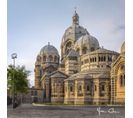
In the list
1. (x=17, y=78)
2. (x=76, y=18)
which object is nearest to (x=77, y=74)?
(x=17, y=78)

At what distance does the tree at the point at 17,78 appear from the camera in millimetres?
9359

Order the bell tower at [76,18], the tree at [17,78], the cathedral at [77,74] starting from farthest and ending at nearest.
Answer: the cathedral at [77,74]
the tree at [17,78]
the bell tower at [76,18]

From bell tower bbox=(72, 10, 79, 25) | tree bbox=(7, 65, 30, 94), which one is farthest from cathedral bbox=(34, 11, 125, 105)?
bell tower bbox=(72, 10, 79, 25)

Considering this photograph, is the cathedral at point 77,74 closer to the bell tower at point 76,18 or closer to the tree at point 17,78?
the tree at point 17,78

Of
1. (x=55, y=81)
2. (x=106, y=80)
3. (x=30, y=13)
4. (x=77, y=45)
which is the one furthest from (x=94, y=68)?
(x=30, y=13)

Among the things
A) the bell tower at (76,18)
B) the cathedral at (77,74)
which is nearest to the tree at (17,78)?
the bell tower at (76,18)

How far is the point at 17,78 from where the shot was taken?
36.6ft

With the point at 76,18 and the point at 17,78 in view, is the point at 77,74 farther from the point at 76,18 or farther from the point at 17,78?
the point at 76,18

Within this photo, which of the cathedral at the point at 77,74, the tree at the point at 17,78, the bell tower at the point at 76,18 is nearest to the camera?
the bell tower at the point at 76,18
